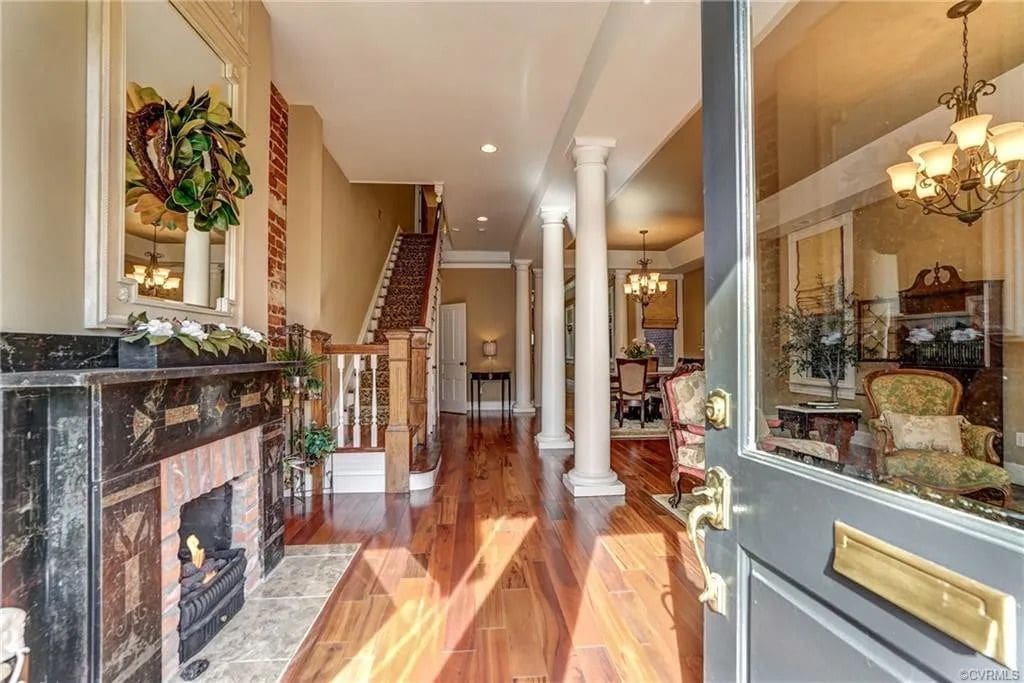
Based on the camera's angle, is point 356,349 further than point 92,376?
Yes

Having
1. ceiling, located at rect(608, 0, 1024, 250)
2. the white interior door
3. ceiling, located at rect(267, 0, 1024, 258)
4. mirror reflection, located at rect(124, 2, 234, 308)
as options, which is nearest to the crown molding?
the white interior door

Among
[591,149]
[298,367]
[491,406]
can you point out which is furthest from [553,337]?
[491,406]

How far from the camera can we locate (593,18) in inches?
105

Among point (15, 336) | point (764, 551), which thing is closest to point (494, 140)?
point (15, 336)

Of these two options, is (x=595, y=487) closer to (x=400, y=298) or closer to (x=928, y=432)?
(x=928, y=432)

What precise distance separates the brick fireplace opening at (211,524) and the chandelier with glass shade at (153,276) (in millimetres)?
625

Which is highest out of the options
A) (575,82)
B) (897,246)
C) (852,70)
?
(575,82)

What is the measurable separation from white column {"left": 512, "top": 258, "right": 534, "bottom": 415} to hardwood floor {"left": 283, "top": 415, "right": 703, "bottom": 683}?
4500 millimetres

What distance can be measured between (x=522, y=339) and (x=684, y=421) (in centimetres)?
494

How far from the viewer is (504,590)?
218cm

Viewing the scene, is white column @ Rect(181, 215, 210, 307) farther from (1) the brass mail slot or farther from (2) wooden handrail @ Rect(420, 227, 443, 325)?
(2) wooden handrail @ Rect(420, 227, 443, 325)

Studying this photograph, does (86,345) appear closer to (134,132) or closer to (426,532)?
(134,132)

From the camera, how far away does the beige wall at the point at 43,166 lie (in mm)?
1182

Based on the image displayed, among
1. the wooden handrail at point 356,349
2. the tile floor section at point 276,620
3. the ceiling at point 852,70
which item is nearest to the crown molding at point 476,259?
the wooden handrail at point 356,349
